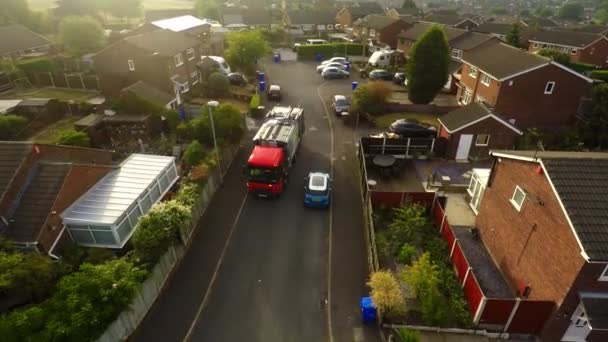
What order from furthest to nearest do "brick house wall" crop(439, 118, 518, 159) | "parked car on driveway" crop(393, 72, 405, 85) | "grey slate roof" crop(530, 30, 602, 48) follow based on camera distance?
"grey slate roof" crop(530, 30, 602, 48)
"parked car on driveway" crop(393, 72, 405, 85)
"brick house wall" crop(439, 118, 518, 159)

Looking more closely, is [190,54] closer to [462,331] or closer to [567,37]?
[462,331]

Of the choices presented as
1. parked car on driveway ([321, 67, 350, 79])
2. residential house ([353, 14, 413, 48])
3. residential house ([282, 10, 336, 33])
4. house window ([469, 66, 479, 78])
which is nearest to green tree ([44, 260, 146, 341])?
house window ([469, 66, 479, 78])

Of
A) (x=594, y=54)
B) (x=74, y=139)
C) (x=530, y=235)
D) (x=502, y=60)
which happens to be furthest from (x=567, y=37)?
(x=74, y=139)

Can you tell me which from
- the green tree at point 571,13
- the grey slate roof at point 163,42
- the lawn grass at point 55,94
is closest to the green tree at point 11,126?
the lawn grass at point 55,94

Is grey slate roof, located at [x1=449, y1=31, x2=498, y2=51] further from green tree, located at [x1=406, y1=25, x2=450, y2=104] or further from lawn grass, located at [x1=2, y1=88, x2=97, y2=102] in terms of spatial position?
lawn grass, located at [x1=2, y1=88, x2=97, y2=102]

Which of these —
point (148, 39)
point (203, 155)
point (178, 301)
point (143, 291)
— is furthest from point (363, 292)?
point (148, 39)

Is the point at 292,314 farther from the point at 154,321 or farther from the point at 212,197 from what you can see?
the point at 212,197
